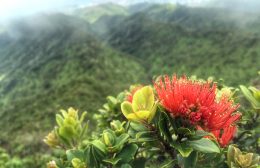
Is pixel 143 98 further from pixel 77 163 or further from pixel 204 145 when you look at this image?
pixel 77 163

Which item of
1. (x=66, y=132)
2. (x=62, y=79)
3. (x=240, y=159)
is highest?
(x=240, y=159)

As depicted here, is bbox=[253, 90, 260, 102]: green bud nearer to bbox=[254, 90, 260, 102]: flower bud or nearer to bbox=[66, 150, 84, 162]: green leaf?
bbox=[254, 90, 260, 102]: flower bud

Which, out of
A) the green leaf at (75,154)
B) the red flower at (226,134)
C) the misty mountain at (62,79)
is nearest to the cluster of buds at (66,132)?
the green leaf at (75,154)

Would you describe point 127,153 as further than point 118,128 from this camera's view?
No

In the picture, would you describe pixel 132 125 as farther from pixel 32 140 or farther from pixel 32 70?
pixel 32 70

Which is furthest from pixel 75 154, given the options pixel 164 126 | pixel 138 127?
pixel 164 126

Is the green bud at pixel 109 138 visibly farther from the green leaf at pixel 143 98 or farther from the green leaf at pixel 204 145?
the green leaf at pixel 204 145

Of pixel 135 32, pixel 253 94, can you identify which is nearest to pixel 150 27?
pixel 135 32

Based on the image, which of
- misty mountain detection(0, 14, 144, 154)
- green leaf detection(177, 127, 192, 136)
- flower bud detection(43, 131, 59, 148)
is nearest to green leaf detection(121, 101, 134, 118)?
green leaf detection(177, 127, 192, 136)

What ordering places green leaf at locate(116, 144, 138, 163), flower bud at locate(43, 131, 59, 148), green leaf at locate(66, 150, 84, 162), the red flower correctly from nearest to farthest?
green leaf at locate(116, 144, 138, 163), the red flower, green leaf at locate(66, 150, 84, 162), flower bud at locate(43, 131, 59, 148)
